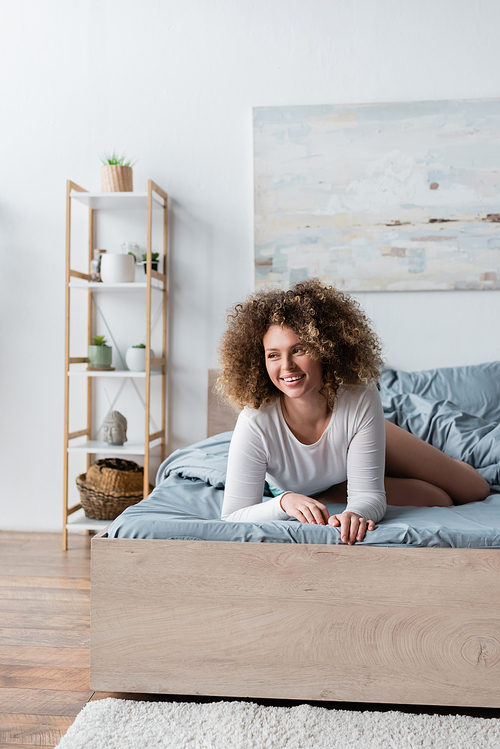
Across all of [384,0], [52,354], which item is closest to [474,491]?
[52,354]

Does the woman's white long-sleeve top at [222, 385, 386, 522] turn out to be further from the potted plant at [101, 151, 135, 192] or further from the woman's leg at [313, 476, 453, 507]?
the potted plant at [101, 151, 135, 192]

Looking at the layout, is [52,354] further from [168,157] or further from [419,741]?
[419,741]

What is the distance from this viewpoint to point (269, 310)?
4.79 ft

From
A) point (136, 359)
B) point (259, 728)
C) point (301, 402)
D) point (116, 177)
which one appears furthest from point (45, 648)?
point (116, 177)

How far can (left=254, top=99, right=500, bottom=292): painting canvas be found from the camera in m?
2.65

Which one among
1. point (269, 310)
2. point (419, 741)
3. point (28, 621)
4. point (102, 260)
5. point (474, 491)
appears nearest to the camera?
point (419, 741)

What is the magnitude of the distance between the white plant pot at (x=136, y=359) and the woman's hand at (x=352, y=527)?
1.53m

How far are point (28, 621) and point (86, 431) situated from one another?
110cm

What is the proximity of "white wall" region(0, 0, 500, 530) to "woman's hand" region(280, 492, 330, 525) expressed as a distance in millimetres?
1492

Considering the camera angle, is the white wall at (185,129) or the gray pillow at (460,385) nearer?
the gray pillow at (460,385)

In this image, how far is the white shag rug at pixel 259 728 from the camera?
1220 millimetres

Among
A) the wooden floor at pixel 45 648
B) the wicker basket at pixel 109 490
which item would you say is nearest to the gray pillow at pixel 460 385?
the wicker basket at pixel 109 490

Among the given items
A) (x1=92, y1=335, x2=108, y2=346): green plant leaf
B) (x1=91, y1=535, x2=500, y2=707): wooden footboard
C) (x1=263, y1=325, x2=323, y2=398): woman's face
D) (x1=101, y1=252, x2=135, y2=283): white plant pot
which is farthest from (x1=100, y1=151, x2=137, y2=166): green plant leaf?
(x1=91, y1=535, x2=500, y2=707): wooden footboard

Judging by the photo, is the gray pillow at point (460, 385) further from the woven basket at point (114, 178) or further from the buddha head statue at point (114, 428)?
the woven basket at point (114, 178)
